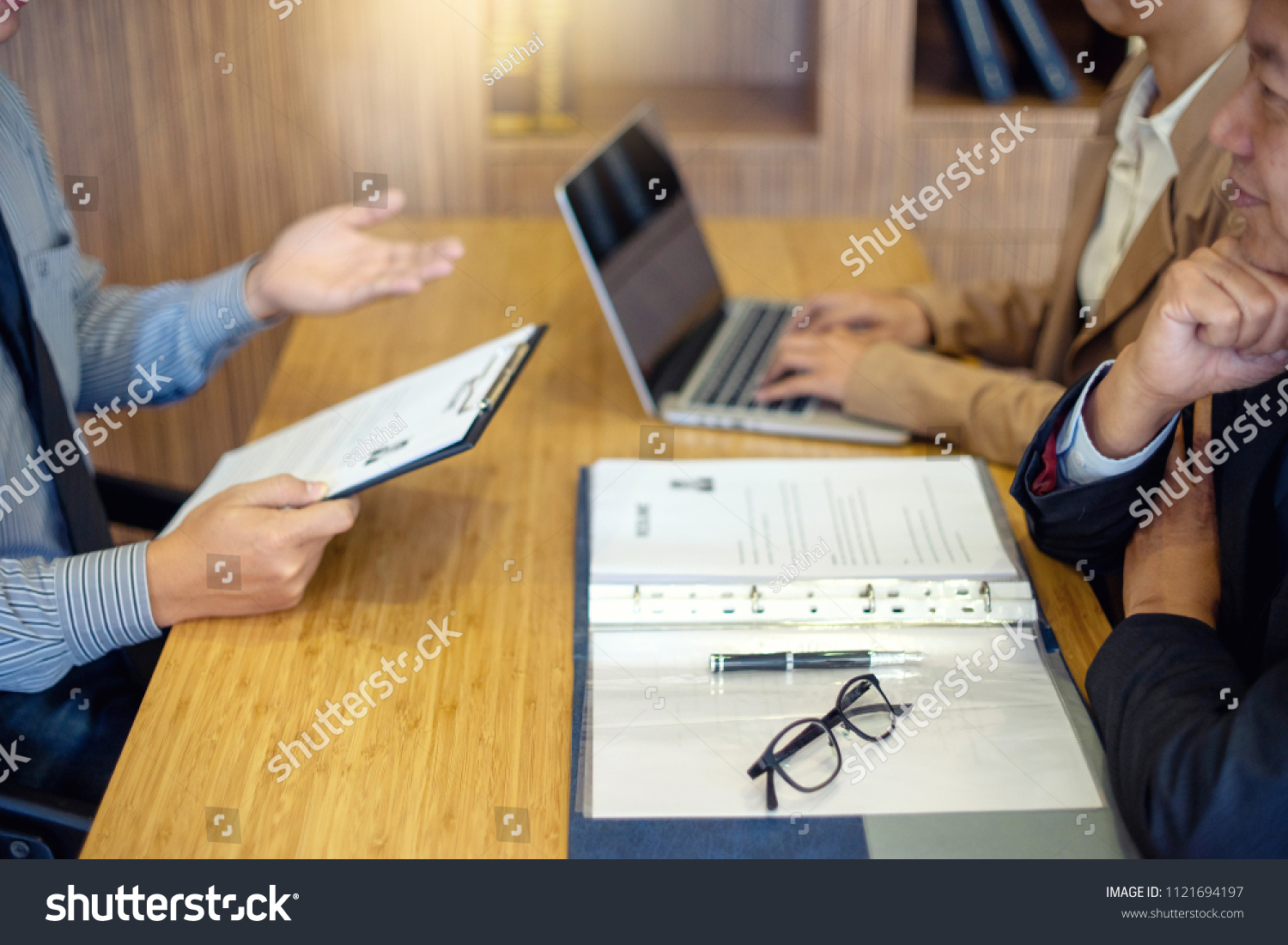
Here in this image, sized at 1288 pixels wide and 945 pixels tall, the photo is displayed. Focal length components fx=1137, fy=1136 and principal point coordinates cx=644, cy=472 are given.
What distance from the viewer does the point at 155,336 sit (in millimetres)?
1441

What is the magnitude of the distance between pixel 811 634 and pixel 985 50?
5.15ft

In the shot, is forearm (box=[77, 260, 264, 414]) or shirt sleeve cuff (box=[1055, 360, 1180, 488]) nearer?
shirt sleeve cuff (box=[1055, 360, 1180, 488])

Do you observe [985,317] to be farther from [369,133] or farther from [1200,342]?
[369,133]

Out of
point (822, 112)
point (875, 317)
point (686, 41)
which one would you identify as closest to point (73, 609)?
point (875, 317)

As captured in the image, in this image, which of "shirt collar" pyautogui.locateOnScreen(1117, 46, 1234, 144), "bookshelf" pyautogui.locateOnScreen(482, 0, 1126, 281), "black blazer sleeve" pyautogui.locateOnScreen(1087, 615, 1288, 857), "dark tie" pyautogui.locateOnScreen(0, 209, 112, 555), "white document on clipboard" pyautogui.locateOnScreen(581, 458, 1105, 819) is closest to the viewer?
"black blazer sleeve" pyautogui.locateOnScreen(1087, 615, 1288, 857)

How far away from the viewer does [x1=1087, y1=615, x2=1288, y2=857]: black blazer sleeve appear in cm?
71

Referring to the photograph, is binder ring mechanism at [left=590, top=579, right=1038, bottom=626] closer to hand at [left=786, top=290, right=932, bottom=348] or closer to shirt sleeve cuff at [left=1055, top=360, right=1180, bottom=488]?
shirt sleeve cuff at [left=1055, top=360, right=1180, bottom=488]

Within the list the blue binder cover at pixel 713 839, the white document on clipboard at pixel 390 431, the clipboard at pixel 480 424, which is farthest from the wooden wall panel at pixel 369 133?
the blue binder cover at pixel 713 839

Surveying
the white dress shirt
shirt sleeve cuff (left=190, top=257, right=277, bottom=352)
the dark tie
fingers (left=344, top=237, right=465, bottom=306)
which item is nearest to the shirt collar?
the white dress shirt

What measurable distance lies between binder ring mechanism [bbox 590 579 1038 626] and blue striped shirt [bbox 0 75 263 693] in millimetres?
434

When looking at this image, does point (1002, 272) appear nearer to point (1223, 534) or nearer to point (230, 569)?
point (1223, 534)

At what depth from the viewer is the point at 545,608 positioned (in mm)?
1009
